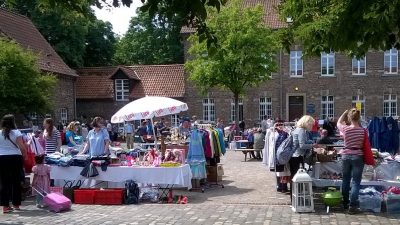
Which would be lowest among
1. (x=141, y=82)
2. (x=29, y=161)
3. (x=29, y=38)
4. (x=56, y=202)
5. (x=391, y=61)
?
(x=56, y=202)

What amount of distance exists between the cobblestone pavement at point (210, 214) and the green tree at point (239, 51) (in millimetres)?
21594

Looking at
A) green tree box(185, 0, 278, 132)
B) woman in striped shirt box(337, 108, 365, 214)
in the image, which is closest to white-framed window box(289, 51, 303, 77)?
green tree box(185, 0, 278, 132)

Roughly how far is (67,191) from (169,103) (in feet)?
15.0

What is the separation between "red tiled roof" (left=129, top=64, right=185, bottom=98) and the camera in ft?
147

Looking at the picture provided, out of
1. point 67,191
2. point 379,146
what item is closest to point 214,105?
point 379,146

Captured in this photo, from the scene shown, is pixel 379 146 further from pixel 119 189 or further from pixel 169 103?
pixel 119 189

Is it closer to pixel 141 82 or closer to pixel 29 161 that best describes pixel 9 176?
pixel 29 161

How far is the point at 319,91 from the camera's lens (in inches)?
1673

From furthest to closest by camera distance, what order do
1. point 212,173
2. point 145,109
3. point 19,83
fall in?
point 19,83 → point 145,109 → point 212,173

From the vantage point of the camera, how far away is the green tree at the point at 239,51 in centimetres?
3409

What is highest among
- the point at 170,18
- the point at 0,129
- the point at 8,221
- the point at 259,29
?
the point at 259,29

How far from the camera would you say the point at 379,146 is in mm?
→ 17062

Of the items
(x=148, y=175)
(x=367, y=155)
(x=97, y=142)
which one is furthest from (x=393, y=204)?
(x=97, y=142)

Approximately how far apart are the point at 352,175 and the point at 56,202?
559 centimetres
